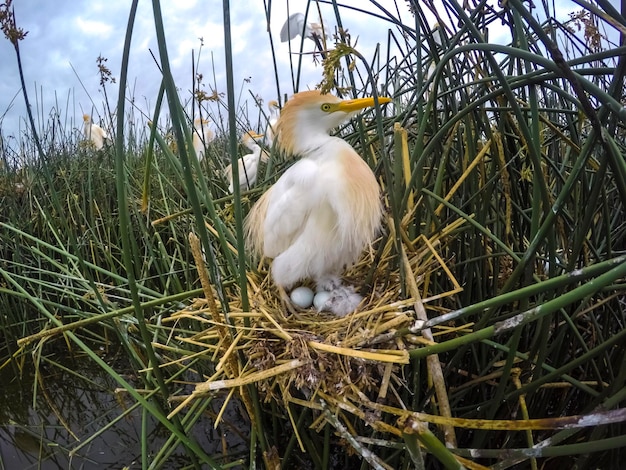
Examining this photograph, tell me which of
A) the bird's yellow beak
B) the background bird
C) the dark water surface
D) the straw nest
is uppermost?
the background bird

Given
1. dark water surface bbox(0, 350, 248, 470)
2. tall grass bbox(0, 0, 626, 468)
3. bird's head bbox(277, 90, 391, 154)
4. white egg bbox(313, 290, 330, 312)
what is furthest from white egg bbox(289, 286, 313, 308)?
dark water surface bbox(0, 350, 248, 470)

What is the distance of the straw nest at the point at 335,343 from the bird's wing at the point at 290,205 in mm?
156

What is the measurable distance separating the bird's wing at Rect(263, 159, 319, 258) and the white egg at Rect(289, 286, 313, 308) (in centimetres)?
13

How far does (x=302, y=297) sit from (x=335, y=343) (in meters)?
0.28

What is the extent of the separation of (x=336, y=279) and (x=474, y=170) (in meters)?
0.39

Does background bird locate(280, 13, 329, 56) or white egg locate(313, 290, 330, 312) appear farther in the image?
background bird locate(280, 13, 329, 56)

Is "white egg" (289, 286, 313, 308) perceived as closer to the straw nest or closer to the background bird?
the straw nest

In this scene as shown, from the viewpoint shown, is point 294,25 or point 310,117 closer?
point 310,117

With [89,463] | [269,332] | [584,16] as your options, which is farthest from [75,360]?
[584,16]

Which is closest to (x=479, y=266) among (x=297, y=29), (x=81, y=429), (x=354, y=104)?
(x=354, y=104)

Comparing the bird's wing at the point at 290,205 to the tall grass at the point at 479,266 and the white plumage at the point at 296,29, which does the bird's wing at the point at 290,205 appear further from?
the white plumage at the point at 296,29

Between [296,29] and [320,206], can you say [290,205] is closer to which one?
[320,206]

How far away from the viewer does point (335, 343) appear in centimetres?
87

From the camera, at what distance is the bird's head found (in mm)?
1230
